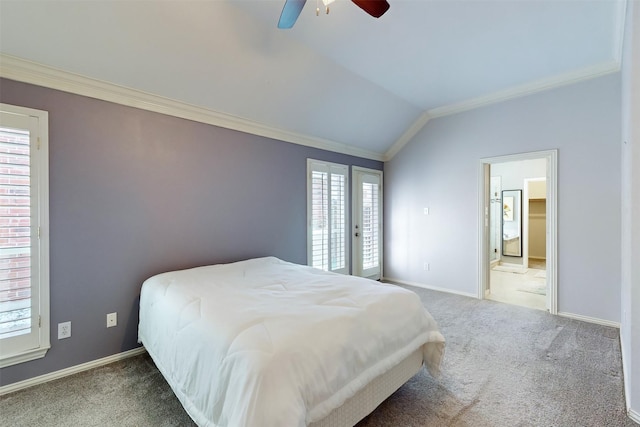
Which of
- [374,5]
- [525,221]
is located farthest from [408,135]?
[525,221]

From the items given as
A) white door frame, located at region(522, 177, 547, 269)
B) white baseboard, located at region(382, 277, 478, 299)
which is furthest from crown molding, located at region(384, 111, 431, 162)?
white door frame, located at region(522, 177, 547, 269)

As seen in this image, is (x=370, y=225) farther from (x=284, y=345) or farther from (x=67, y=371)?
(x=67, y=371)

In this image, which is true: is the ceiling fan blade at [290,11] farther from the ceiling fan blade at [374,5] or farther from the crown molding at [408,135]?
the crown molding at [408,135]

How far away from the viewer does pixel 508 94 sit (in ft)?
12.3

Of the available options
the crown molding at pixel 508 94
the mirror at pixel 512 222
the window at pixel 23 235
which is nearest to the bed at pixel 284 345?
the window at pixel 23 235

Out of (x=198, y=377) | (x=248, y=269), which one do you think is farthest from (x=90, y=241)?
(x=198, y=377)

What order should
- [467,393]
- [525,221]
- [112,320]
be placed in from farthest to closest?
[525,221], [112,320], [467,393]

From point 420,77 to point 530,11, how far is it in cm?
122

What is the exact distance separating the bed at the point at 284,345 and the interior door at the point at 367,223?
2.55 m

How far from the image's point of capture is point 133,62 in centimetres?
235

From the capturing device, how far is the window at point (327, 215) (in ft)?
13.4

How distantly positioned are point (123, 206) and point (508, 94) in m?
4.81

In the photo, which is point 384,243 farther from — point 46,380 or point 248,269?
point 46,380

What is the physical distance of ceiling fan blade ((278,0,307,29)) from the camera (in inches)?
66.2
